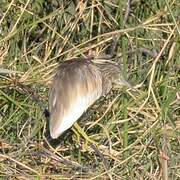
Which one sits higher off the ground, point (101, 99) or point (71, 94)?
point (71, 94)

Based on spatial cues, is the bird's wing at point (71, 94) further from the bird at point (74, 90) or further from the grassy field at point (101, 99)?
the grassy field at point (101, 99)

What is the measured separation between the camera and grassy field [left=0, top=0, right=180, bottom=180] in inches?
115

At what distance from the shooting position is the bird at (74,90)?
9.29ft

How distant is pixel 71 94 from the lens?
114 inches

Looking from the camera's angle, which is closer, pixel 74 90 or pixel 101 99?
pixel 74 90

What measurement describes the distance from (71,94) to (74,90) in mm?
35

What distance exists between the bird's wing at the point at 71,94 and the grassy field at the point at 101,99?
0.10m

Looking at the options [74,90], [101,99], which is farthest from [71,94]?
[101,99]

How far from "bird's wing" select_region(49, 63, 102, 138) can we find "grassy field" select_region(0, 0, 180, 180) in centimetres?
10

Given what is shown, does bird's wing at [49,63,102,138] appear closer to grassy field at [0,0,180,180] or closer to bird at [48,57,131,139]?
bird at [48,57,131,139]

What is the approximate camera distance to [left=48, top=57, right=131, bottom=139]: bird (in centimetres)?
283

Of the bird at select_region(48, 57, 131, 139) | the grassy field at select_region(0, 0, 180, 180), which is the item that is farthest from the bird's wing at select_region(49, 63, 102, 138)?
the grassy field at select_region(0, 0, 180, 180)

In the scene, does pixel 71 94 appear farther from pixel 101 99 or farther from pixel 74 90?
pixel 101 99

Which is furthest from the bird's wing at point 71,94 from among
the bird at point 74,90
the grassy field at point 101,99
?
the grassy field at point 101,99
